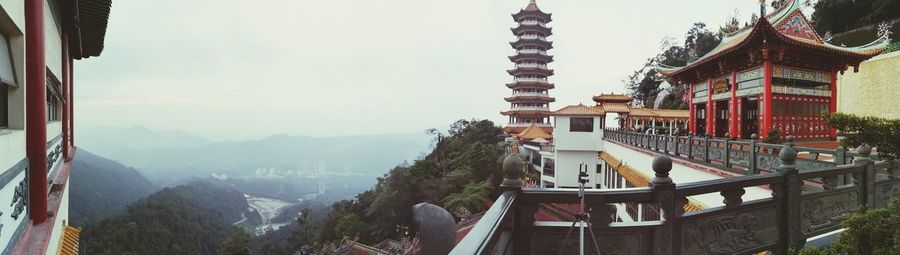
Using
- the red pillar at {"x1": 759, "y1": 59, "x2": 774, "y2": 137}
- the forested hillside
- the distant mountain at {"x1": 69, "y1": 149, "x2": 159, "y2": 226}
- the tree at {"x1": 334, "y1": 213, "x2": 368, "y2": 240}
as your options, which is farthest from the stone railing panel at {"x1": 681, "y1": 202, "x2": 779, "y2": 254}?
the distant mountain at {"x1": 69, "y1": 149, "x2": 159, "y2": 226}

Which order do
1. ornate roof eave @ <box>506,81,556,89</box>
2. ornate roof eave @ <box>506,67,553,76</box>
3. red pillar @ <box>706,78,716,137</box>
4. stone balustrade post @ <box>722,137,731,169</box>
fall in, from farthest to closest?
ornate roof eave @ <box>506,67,553,76</box> → ornate roof eave @ <box>506,81,556,89</box> → red pillar @ <box>706,78,716,137</box> → stone balustrade post @ <box>722,137,731,169</box>

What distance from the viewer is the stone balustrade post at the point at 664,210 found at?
2732 mm

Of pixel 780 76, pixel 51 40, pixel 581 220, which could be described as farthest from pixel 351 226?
pixel 581 220

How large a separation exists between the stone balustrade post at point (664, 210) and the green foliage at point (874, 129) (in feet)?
6.29


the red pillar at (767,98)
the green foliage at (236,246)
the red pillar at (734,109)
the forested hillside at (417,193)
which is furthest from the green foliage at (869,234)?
the green foliage at (236,246)

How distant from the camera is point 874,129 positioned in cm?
353

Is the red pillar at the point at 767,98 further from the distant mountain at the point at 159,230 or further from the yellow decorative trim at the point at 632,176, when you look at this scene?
the distant mountain at the point at 159,230

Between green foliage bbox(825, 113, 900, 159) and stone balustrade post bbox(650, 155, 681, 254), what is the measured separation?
1917mm

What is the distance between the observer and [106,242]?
35688mm

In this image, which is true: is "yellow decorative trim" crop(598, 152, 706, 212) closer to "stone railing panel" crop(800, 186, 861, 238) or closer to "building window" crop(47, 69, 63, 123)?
"stone railing panel" crop(800, 186, 861, 238)

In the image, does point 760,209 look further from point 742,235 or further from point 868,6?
point 868,6

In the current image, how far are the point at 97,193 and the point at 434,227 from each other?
78.5m

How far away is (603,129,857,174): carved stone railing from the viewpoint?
5.14 meters

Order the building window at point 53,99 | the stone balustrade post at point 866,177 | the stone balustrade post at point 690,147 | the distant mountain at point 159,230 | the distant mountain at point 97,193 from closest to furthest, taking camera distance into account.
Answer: the stone balustrade post at point 866,177, the building window at point 53,99, the stone balustrade post at point 690,147, the distant mountain at point 159,230, the distant mountain at point 97,193
